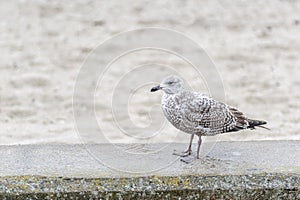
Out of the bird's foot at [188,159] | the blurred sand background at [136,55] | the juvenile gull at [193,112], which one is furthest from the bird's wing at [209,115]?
the blurred sand background at [136,55]

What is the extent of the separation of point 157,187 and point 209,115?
0.35 meters

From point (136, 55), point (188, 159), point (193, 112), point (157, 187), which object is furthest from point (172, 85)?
point (136, 55)

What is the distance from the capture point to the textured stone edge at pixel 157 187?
218cm

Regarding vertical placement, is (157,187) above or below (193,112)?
below

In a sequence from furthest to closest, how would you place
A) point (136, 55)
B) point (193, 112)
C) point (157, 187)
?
point (136, 55) < point (193, 112) < point (157, 187)

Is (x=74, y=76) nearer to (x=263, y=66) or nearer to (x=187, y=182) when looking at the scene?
(x=263, y=66)

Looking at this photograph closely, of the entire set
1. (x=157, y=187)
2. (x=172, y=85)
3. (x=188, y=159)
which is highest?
(x=172, y=85)

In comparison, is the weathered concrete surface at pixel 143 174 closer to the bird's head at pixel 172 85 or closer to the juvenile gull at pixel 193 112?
the juvenile gull at pixel 193 112

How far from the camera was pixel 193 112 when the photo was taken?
2375 millimetres

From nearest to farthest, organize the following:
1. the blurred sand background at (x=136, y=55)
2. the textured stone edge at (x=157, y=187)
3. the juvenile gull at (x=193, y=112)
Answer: the textured stone edge at (x=157, y=187) → the juvenile gull at (x=193, y=112) → the blurred sand background at (x=136, y=55)

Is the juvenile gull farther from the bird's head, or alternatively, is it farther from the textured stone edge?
the textured stone edge

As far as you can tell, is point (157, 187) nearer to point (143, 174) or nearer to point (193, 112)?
point (143, 174)

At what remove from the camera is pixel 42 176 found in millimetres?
2221

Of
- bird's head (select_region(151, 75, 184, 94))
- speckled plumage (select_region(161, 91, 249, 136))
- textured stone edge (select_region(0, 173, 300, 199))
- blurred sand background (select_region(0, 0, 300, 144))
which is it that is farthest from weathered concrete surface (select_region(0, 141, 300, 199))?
blurred sand background (select_region(0, 0, 300, 144))
